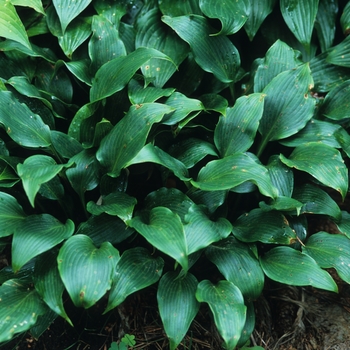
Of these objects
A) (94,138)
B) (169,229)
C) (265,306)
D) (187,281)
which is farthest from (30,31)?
(265,306)

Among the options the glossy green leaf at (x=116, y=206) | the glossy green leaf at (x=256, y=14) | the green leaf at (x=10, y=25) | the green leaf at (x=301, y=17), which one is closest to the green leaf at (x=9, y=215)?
the glossy green leaf at (x=116, y=206)

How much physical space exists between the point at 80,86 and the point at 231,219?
0.89m

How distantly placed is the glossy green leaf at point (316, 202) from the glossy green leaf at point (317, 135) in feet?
0.62

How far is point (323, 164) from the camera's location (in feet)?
5.13

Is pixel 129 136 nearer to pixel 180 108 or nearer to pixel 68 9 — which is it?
pixel 180 108

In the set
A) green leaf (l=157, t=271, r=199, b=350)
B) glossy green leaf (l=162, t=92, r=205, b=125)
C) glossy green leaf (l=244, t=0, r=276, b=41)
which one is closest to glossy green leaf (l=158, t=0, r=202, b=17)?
glossy green leaf (l=244, t=0, r=276, b=41)

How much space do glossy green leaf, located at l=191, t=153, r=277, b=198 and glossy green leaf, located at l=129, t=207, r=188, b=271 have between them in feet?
0.51

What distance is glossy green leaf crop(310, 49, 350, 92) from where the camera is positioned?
77.2 inches

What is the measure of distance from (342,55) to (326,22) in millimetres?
227

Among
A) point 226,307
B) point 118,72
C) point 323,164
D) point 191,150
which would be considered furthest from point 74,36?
point 226,307

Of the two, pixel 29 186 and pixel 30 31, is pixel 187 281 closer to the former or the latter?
pixel 29 186

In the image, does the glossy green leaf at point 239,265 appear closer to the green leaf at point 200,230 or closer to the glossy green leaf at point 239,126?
the green leaf at point 200,230

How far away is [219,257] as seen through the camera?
1.50 metres

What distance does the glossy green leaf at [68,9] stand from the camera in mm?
1797
